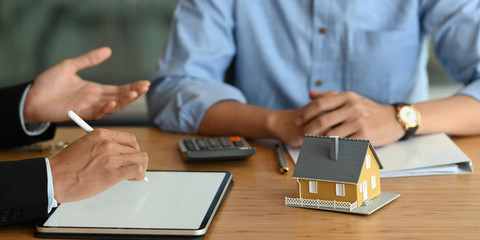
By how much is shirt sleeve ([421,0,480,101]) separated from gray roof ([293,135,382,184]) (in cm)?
69

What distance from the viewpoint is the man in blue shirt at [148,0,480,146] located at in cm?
146

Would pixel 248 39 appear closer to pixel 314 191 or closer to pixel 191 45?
pixel 191 45

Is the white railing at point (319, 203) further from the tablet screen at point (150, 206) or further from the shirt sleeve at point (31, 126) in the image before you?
the shirt sleeve at point (31, 126)

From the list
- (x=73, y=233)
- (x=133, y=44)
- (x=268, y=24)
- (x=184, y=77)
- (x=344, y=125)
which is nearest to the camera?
(x=73, y=233)

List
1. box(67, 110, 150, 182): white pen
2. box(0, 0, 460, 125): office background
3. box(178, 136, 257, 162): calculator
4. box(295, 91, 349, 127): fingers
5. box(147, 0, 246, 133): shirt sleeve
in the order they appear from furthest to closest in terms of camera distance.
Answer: box(0, 0, 460, 125): office background
box(147, 0, 246, 133): shirt sleeve
box(295, 91, 349, 127): fingers
box(178, 136, 257, 162): calculator
box(67, 110, 150, 182): white pen

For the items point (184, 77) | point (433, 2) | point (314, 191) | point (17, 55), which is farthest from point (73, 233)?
point (17, 55)

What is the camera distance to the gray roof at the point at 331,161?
84 cm

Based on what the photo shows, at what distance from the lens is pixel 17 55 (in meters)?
3.48

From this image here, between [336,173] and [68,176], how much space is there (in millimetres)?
369

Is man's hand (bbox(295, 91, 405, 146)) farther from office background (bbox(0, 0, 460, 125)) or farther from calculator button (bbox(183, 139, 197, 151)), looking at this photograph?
office background (bbox(0, 0, 460, 125))

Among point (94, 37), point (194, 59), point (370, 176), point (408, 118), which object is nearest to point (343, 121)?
point (408, 118)

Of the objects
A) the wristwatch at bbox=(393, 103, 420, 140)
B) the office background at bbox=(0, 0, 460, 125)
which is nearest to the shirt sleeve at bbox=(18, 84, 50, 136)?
the wristwatch at bbox=(393, 103, 420, 140)

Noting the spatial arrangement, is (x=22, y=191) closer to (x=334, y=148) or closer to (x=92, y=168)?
(x=92, y=168)

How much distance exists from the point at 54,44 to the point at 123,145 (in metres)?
2.73
